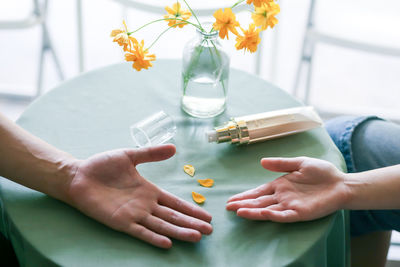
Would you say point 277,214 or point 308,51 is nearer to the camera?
point 277,214

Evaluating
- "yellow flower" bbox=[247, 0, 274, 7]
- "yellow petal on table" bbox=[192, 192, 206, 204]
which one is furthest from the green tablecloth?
"yellow flower" bbox=[247, 0, 274, 7]

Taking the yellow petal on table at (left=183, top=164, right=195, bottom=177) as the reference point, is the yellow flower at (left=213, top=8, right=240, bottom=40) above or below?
above

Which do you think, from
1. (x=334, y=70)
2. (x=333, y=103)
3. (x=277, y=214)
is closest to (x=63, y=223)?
(x=277, y=214)

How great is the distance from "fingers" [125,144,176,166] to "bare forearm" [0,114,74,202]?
12cm

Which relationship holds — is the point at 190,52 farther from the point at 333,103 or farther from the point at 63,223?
the point at 333,103

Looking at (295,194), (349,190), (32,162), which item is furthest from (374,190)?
(32,162)

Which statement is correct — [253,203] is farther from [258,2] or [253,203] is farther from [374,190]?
[258,2]

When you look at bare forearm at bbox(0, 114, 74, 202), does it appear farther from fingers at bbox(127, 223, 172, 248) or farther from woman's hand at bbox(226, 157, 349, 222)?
woman's hand at bbox(226, 157, 349, 222)

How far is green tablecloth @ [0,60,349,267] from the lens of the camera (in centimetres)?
75

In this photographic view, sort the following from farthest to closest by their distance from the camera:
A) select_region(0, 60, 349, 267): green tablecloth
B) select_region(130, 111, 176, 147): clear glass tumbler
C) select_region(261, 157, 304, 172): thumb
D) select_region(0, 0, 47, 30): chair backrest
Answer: select_region(0, 0, 47, 30): chair backrest < select_region(130, 111, 176, 147): clear glass tumbler < select_region(261, 157, 304, 172): thumb < select_region(0, 60, 349, 267): green tablecloth

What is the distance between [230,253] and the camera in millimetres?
752

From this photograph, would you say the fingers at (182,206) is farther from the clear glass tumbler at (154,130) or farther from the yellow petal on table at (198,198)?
the clear glass tumbler at (154,130)

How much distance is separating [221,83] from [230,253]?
388 millimetres

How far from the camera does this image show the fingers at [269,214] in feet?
2.59
